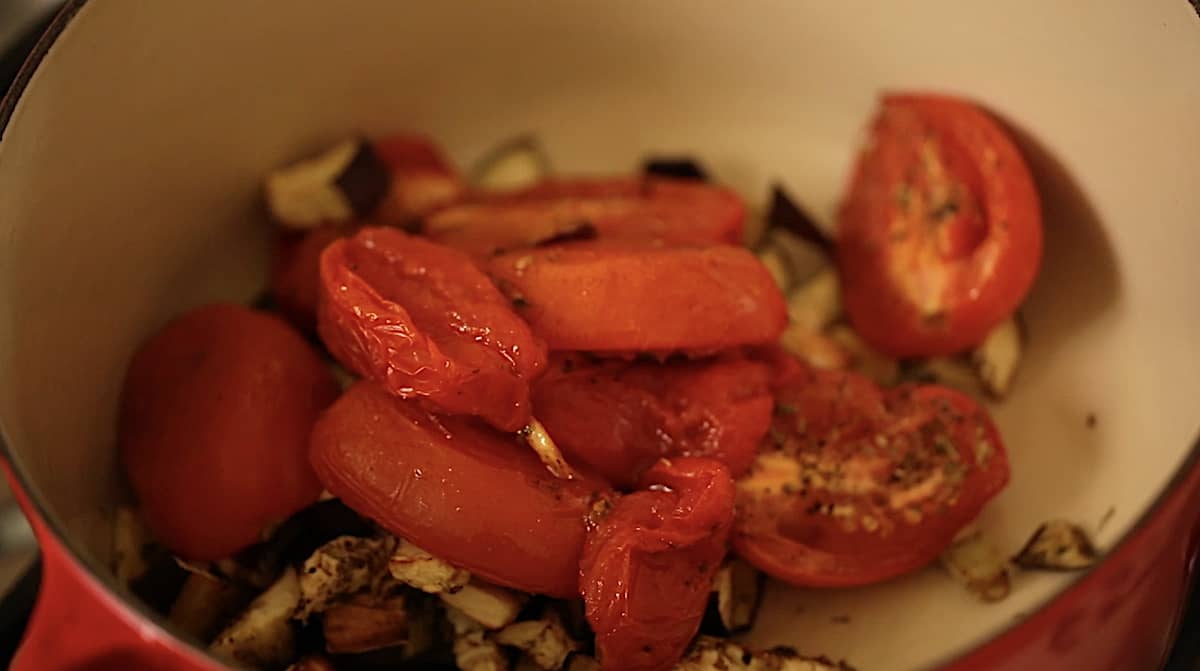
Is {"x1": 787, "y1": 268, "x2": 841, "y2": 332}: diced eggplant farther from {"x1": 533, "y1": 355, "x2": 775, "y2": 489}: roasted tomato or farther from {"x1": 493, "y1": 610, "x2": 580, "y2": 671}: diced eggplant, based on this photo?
{"x1": 493, "y1": 610, "x2": 580, "y2": 671}: diced eggplant

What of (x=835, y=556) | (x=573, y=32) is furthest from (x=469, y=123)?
(x=835, y=556)

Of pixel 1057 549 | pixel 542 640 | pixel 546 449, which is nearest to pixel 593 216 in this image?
pixel 546 449

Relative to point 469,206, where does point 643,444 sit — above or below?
below

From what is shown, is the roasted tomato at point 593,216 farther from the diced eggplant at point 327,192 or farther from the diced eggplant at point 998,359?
the diced eggplant at point 998,359

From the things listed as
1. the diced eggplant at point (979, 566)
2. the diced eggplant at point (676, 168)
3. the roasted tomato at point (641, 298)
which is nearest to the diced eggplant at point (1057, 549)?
the diced eggplant at point (979, 566)

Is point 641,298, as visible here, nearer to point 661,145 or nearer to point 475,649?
point 475,649

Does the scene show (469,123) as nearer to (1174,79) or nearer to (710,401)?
(710,401)
